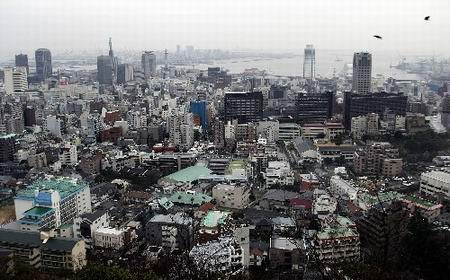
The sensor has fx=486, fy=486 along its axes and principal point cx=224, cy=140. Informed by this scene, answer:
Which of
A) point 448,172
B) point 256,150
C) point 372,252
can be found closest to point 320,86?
point 256,150

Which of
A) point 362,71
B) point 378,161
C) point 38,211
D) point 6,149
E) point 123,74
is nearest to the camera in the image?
point 38,211

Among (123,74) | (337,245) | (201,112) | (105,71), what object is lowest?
(337,245)

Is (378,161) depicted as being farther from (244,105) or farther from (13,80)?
(13,80)

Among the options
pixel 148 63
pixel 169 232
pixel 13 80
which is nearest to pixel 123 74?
pixel 148 63

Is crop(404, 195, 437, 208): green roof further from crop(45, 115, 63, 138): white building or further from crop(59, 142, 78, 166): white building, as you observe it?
crop(45, 115, 63, 138): white building

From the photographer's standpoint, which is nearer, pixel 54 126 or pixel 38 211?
pixel 38 211

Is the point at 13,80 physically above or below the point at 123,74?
below

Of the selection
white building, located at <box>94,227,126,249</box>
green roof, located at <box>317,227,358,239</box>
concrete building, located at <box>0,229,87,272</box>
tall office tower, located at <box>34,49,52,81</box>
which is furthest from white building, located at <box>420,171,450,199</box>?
tall office tower, located at <box>34,49,52,81</box>

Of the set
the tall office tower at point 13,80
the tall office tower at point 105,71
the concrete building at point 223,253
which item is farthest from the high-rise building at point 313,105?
the tall office tower at point 105,71
